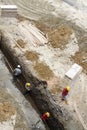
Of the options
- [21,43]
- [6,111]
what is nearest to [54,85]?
[6,111]

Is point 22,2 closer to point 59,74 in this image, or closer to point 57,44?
point 57,44

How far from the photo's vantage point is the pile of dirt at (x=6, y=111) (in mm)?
14684

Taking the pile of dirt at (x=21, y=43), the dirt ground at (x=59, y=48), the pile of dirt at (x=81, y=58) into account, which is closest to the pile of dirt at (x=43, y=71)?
the dirt ground at (x=59, y=48)

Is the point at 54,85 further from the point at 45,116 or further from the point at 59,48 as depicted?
the point at 59,48

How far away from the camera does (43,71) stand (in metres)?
17.0

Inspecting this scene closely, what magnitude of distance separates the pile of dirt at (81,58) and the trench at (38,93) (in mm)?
3096

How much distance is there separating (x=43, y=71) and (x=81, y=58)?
3015 millimetres

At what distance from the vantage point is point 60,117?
15.1m

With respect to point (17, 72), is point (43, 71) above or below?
above

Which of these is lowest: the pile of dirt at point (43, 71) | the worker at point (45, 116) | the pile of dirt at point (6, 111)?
the worker at point (45, 116)

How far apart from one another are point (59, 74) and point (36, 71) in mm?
1436

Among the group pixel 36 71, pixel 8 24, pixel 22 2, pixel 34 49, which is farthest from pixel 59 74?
pixel 22 2

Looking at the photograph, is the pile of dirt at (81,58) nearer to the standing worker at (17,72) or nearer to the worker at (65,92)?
the worker at (65,92)

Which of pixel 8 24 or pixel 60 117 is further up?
pixel 8 24
